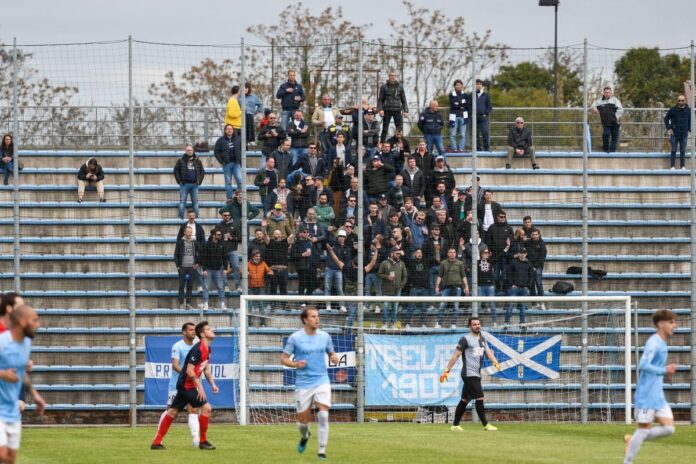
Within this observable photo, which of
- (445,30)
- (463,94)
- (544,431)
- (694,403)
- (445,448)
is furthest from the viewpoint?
(445,30)

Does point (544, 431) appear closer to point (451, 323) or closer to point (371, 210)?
point (451, 323)

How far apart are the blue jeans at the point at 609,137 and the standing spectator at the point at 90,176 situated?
41.4 feet

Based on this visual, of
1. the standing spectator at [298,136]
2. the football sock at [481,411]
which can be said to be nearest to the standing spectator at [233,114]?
the standing spectator at [298,136]

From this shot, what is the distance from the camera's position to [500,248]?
28.3m

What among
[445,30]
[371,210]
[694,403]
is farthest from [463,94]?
[445,30]

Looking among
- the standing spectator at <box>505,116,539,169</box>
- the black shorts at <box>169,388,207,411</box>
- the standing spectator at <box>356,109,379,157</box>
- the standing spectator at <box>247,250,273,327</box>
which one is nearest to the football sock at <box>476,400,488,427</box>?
the standing spectator at <box>247,250,273,327</box>

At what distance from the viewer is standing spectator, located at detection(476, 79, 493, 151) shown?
3112 centimetres

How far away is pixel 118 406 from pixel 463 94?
1083 centimetres

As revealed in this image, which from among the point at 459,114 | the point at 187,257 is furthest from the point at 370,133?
the point at 187,257

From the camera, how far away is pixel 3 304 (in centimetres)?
1410

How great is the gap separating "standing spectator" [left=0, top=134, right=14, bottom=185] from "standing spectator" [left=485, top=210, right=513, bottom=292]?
11.2 m

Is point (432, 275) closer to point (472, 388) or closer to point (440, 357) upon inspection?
point (440, 357)

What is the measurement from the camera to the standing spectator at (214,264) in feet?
92.7

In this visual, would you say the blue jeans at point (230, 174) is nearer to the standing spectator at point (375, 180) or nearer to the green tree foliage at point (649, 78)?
the standing spectator at point (375, 180)
